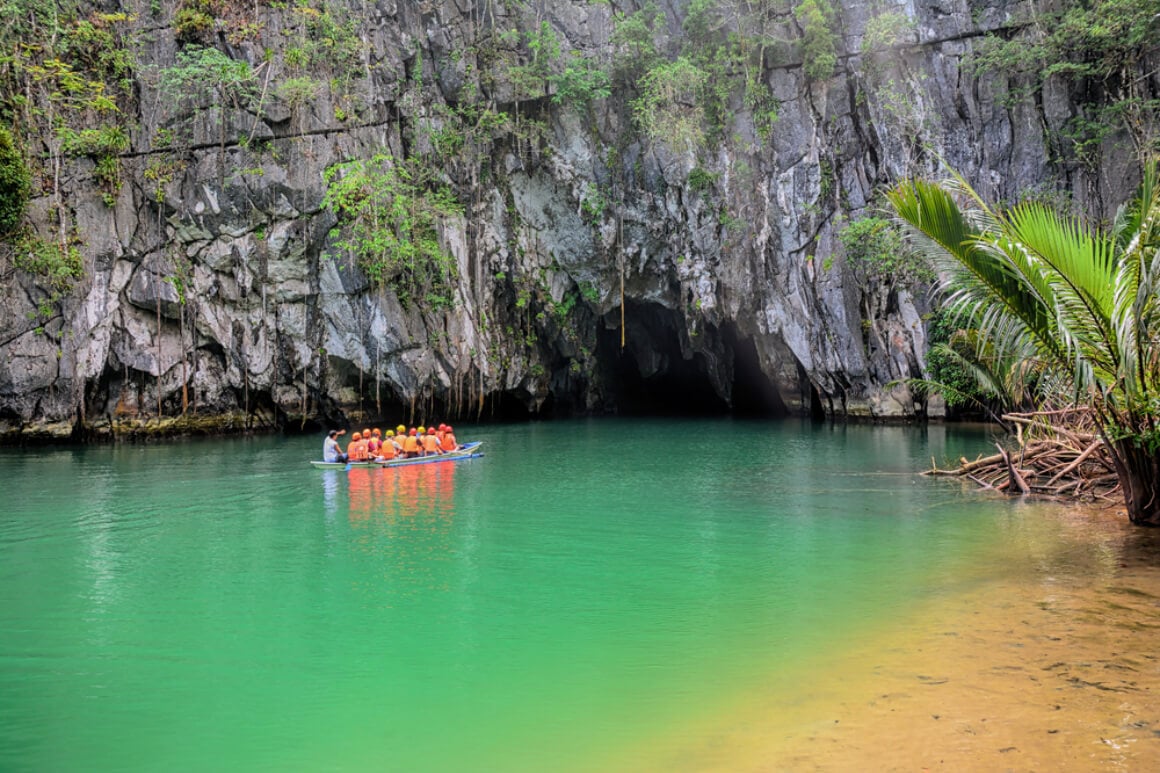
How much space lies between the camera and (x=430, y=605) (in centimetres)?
696

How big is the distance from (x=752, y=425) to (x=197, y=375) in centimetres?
1842

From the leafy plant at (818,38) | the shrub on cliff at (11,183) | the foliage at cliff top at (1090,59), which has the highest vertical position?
the leafy plant at (818,38)

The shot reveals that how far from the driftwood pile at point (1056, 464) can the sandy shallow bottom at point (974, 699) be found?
16.9 feet

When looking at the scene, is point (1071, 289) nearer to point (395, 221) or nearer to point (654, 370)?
point (395, 221)

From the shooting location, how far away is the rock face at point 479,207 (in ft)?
79.4

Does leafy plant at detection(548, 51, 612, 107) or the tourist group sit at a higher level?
leafy plant at detection(548, 51, 612, 107)

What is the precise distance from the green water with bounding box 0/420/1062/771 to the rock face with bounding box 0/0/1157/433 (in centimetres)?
1093

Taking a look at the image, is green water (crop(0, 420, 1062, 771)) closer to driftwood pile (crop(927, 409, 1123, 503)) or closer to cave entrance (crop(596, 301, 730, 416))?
driftwood pile (crop(927, 409, 1123, 503))

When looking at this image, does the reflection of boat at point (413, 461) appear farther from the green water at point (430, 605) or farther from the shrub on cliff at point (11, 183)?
the shrub on cliff at point (11, 183)

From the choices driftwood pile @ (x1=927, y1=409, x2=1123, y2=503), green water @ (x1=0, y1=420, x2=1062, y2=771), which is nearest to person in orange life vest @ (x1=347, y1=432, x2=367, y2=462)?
green water @ (x1=0, y1=420, x2=1062, y2=771)

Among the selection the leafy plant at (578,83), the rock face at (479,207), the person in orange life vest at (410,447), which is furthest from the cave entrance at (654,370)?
the person in orange life vest at (410,447)

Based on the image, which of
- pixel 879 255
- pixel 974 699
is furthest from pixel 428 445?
pixel 879 255

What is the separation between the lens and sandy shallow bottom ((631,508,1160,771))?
153 inches

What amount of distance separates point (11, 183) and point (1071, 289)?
23.9 m
